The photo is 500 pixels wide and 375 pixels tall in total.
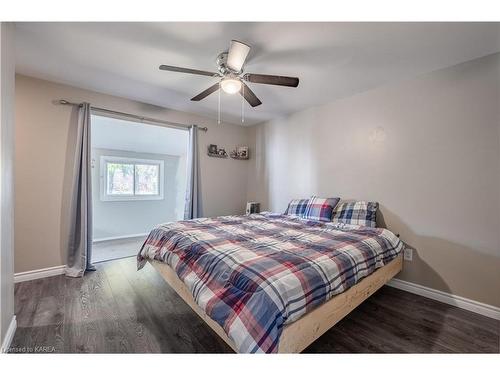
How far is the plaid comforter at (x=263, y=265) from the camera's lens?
106 centimetres

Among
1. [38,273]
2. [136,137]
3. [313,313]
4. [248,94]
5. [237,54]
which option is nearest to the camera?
[313,313]

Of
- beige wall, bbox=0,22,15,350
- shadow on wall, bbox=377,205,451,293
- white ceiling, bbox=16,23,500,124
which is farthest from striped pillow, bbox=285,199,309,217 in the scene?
beige wall, bbox=0,22,15,350

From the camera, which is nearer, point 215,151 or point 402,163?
point 402,163

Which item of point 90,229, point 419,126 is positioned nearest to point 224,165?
point 90,229

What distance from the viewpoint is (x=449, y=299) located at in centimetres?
209

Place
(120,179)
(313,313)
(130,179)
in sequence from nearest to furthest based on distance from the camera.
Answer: (313,313), (120,179), (130,179)

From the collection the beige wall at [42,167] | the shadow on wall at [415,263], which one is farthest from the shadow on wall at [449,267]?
the beige wall at [42,167]

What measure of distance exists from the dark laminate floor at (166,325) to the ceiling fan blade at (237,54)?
2.02m

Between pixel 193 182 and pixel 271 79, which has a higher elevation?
pixel 271 79

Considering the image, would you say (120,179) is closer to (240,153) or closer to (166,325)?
(240,153)

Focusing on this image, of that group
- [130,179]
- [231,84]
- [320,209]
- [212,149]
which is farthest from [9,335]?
[130,179]

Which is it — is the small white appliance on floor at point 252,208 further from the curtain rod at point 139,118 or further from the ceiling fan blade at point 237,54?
the ceiling fan blade at point 237,54

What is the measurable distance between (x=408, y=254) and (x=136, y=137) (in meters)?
4.76
